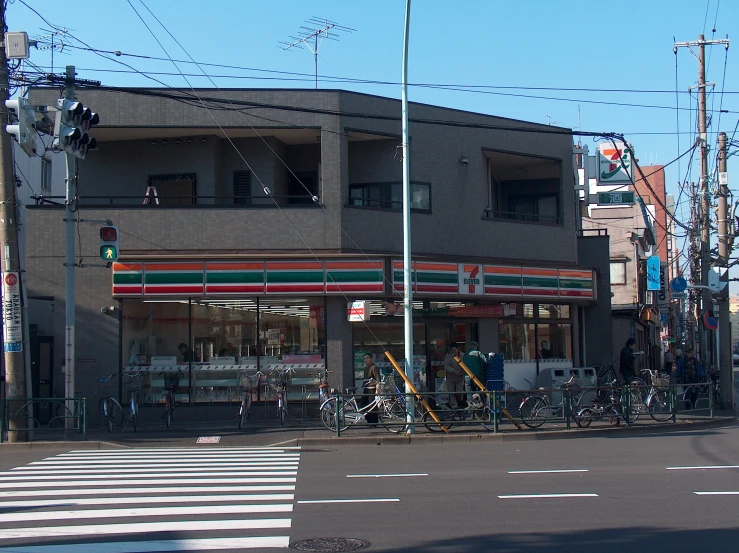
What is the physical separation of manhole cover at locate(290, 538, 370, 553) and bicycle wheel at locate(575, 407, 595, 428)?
12130 millimetres

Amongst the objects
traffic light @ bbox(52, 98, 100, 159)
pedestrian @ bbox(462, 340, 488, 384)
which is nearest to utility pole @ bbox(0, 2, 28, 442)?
traffic light @ bbox(52, 98, 100, 159)

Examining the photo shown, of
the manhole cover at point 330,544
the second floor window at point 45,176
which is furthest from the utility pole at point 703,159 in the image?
the second floor window at point 45,176

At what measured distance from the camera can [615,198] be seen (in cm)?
2650

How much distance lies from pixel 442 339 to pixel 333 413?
564 cm

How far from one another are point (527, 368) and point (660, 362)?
32.8 m

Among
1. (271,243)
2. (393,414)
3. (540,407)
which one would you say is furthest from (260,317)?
(540,407)

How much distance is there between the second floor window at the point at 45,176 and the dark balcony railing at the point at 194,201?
11126 mm

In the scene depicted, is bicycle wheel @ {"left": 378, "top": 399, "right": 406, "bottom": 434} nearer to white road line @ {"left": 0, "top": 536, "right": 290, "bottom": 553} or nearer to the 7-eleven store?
the 7-eleven store

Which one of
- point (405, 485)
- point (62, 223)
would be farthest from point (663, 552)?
point (62, 223)

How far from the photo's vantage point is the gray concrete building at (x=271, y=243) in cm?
2116

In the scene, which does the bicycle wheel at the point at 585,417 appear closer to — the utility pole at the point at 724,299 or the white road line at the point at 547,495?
the utility pole at the point at 724,299

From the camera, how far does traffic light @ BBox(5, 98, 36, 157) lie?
1616cm

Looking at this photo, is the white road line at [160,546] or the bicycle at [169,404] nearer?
the white road line at [160,546]

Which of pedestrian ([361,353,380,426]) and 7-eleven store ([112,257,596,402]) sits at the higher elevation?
7-eleven store ([112,257,596,402])
